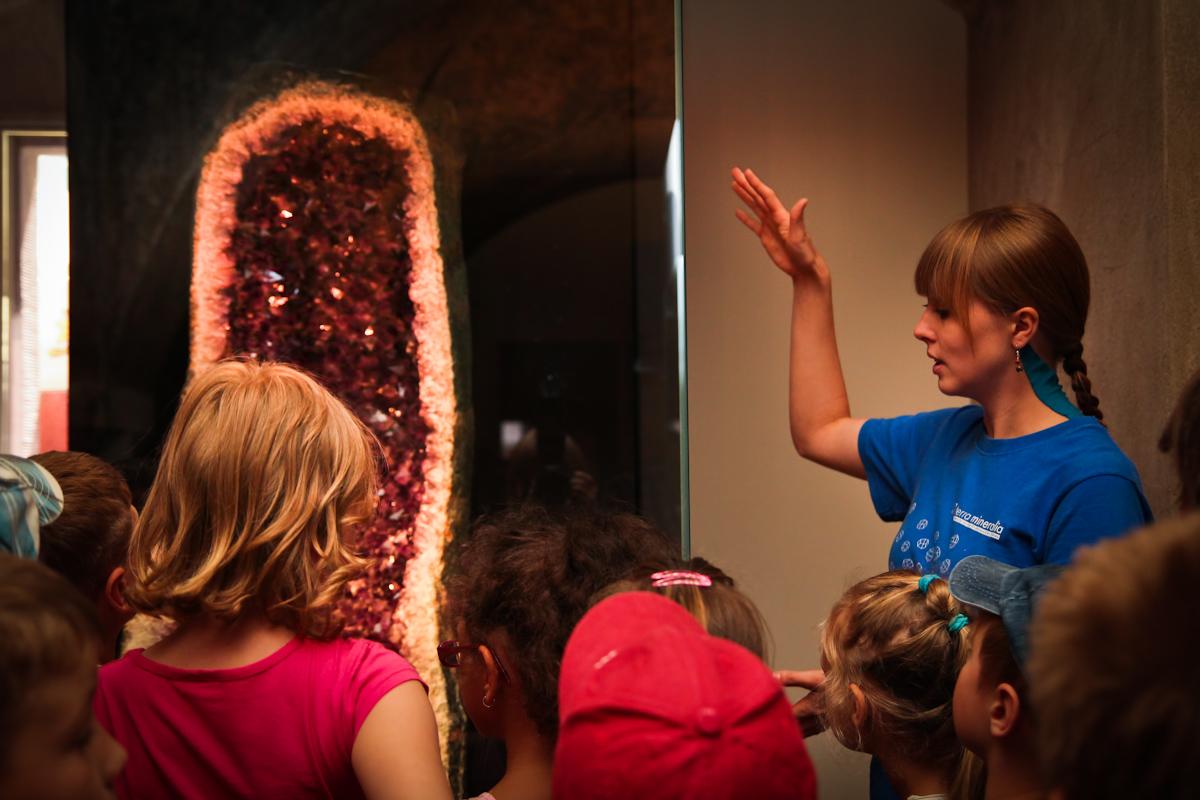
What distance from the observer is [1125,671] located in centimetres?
70

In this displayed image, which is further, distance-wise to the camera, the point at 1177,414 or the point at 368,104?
the point at 368,104

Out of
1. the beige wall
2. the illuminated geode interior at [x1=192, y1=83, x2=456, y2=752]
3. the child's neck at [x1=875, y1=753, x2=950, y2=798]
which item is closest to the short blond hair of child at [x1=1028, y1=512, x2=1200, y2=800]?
the child's neck at [x1=875, y1=753, x2=950, y2=798]

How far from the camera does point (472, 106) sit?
226 centimetres

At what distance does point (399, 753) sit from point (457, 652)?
9.3 inches

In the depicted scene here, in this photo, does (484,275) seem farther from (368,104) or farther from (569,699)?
(569,699)

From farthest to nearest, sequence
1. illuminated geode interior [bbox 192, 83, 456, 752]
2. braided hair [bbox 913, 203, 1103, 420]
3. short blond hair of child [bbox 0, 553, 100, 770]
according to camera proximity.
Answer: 1. illuminated geode interior [bbox 192, 83, 456, 752]
2. braided hair [bbox 913, 203, 1103, 420]
3. short blond hair of child [bbox 0, 553, 100, 770]

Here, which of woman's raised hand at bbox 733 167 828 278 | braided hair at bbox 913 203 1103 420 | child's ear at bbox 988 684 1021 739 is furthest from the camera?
woman's raised hand at bbox 733 167 828 278

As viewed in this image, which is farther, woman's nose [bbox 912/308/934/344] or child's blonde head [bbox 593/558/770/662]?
woman's nose [bbox 912/308/934/344]

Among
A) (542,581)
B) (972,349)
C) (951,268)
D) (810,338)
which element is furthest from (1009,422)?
(542,581)

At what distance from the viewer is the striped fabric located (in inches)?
45.9

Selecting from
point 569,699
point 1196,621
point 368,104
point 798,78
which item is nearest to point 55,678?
point 569,699

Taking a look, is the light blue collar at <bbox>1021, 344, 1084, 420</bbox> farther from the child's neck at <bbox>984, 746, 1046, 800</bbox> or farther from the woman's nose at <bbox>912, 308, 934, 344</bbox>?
the child's neck at <bbox>984, 746, 1046, 800</bbox>

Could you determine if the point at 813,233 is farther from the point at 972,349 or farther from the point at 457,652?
the point at 457,652

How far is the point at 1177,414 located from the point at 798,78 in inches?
58.0
